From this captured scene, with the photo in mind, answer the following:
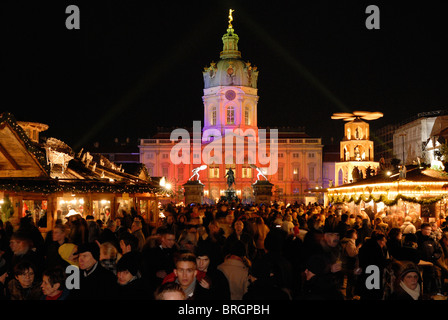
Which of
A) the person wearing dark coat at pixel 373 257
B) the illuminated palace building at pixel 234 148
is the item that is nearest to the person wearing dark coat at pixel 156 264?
the person wearing dark coat at pixel 373 257

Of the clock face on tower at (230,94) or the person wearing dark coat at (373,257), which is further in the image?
the clock face on tower at (230,94)

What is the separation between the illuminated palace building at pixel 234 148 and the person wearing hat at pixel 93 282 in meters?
76.9

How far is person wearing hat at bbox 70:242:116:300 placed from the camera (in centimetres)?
547

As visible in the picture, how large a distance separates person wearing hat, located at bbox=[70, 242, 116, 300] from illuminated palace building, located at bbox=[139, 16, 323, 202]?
76919 millimetres

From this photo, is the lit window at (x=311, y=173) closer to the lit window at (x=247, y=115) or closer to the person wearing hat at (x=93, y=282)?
the lit window at (x=247, y=115)

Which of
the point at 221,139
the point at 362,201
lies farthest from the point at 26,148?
the point at 221,139

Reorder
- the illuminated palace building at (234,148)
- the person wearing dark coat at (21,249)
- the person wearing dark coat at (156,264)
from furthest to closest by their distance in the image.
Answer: the illuminated palace building at (234,148) < the person wearing dark coat at (21,249) < the person wearing dark coat at (156,264)

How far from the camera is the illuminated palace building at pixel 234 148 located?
84.6 meters

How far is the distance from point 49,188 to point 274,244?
898cm

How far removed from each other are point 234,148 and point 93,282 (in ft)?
259

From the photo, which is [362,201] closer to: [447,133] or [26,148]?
[26,148]

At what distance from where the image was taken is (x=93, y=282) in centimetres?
561

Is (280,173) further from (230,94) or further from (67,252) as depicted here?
(67,252)
